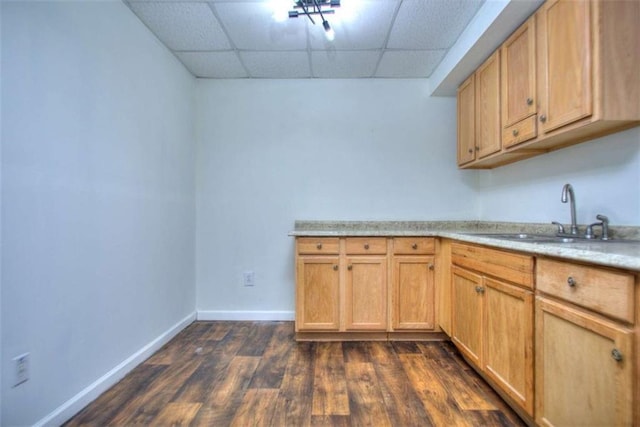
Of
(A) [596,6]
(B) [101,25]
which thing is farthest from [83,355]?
(A) [596,6]

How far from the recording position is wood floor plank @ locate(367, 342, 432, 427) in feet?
4.55

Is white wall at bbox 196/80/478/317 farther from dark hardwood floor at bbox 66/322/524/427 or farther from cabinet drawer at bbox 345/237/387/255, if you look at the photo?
dark hardwood floor at bbox 66/322/524/427

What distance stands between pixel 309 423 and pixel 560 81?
2.11 meters

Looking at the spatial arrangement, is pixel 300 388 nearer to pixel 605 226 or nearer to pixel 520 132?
pixel 605 226

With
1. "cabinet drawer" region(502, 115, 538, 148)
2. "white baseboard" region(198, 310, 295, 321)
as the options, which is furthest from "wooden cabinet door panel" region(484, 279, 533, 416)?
"white baseboard" region(198, 310, 295, 321)

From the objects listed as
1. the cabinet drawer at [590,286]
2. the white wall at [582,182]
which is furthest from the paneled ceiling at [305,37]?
the cabinet drawer at [590,286]

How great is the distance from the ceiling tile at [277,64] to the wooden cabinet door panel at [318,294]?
67.1 inches

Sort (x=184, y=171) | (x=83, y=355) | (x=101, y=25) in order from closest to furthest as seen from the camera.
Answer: (x=83, y=355), (x=101, y=25), (x=184, y=171)

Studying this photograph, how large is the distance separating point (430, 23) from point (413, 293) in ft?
6.57

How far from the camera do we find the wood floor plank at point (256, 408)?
1360 mm

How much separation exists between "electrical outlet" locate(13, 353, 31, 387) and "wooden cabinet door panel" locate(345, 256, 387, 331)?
1.80 metres

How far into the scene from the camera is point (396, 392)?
1.59 meters

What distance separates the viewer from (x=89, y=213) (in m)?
1.50

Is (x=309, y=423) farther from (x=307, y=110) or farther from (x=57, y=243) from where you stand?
(x=307, y=110)
